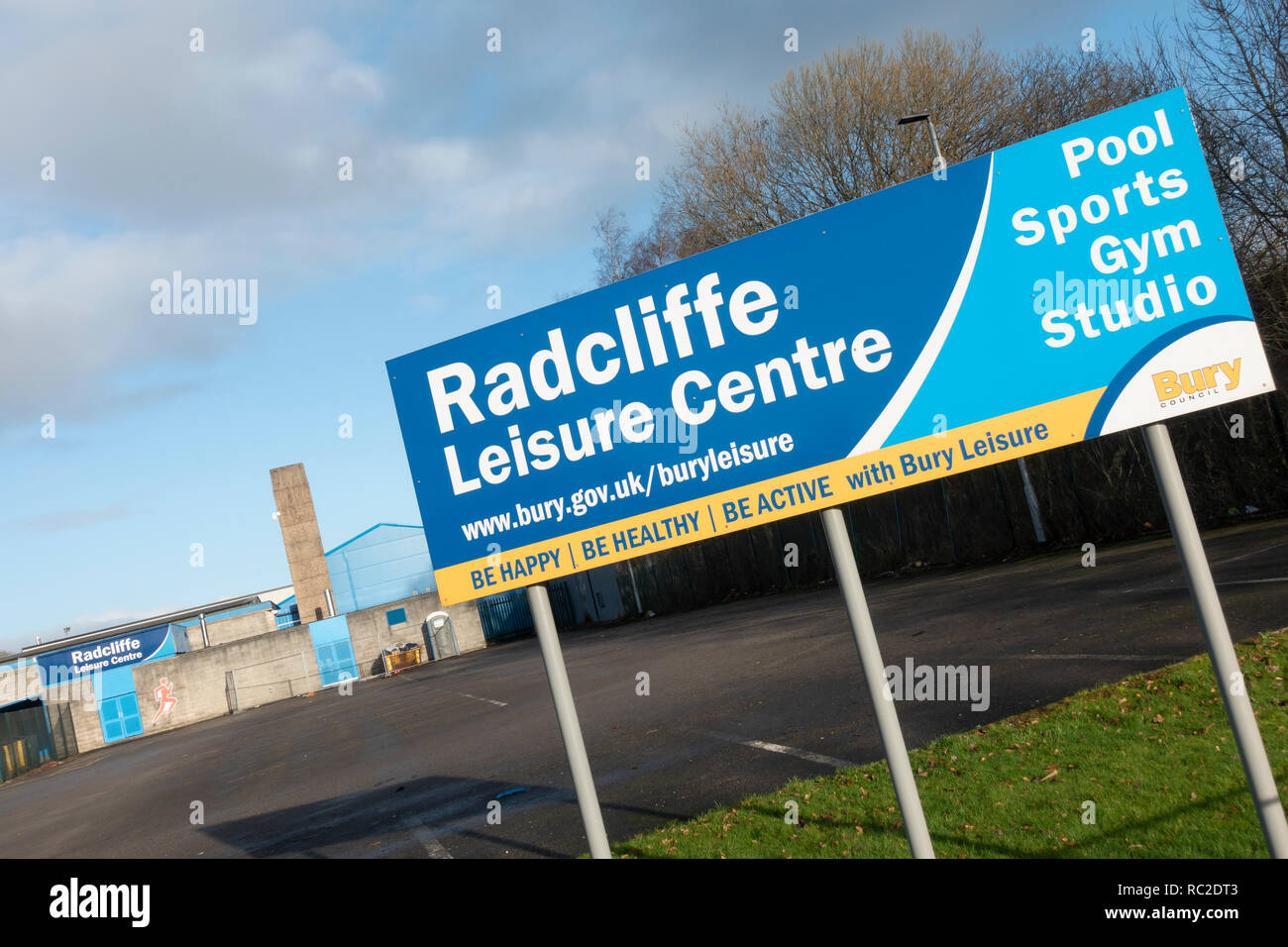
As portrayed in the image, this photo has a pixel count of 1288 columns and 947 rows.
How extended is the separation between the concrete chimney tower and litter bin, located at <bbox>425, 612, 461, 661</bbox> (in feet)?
34.2

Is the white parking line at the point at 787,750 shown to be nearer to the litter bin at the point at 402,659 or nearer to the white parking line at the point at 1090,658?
the white parking line at the point at 1090,658

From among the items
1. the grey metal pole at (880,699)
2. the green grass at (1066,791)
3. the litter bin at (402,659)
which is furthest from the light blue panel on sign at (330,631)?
the grey metal pole at (880,699)

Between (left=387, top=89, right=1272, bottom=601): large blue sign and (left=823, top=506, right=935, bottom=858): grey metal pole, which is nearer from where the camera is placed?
(left=823, top=506, right=935, bottom=858): grey metal pole

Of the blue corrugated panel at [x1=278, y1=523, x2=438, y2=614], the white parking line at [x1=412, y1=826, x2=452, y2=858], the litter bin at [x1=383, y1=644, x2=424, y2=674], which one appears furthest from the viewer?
the blue corrugated panel at [x1=278, y1=523, x2=438, y2=614]

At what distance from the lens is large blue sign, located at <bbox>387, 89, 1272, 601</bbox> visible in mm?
4094

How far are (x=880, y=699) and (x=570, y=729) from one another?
137cm

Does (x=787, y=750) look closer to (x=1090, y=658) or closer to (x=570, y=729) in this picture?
(x=1090, y=658)

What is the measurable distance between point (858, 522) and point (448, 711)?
14.1 metres

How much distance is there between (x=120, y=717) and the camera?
3438 cm

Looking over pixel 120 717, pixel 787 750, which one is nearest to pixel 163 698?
pixel 120 717

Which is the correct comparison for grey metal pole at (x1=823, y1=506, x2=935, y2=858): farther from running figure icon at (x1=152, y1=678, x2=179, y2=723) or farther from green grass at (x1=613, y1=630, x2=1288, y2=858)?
running figure icon at (x1=152, y1=678, x2=179, y2=723)
